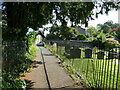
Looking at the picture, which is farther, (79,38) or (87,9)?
(79,38)

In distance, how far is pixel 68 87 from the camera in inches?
212

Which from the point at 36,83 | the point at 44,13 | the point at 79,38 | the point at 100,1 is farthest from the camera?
the point at 79,38

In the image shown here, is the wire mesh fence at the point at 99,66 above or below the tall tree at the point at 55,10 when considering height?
below

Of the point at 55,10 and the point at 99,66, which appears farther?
the point at 55,10

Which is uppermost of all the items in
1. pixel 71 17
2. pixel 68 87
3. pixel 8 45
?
pixel 71 17

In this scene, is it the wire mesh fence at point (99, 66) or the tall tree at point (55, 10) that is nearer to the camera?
the wire mesh fence at point (99, 66)

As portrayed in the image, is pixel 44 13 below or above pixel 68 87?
above

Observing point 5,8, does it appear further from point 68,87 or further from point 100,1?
point 68,87

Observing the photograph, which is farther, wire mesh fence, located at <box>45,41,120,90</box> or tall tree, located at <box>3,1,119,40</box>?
tall tree, located at <box>3,1,119,40</box>

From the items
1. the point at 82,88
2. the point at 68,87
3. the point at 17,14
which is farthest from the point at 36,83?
the point at 17,14

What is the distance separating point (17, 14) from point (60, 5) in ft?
10.2

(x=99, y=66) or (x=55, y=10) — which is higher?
(x=55, y=10)

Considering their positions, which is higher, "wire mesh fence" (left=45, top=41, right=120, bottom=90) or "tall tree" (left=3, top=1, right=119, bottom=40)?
"tall tree" (left=3, top=1, right=119, bottom=40)

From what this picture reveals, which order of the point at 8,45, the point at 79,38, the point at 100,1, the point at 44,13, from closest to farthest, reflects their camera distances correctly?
the point at 8,45 → the point at 100,1 → the point at 44,13 → the point at 79,38
